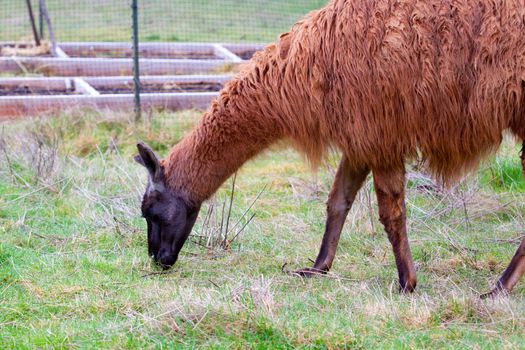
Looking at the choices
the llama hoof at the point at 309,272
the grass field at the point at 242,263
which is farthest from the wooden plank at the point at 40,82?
the llama hoof at the point at 309,272

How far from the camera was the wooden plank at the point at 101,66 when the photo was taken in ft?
42.4

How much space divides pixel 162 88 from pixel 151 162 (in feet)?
20.2

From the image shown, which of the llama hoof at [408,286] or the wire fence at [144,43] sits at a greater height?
the llama hoof at [408,286]

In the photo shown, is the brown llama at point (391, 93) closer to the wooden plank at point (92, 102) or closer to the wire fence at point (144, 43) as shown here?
the wooden plank at point (92, 102)

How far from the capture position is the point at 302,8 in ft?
61.5

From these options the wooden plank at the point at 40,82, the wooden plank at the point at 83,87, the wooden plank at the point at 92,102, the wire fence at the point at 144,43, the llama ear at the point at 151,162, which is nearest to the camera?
the llama ear at the point at 151,162

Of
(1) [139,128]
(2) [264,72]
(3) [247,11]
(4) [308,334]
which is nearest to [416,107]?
(2) [264,72]

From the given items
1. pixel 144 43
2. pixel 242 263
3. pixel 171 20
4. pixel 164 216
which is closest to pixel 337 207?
pixel 242 263

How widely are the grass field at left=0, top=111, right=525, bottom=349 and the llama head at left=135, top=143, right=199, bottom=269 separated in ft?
0.42

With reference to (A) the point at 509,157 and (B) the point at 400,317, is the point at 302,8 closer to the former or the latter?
(A) the point at 509,157

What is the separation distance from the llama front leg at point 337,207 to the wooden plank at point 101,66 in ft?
24.5

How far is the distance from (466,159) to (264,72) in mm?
1443

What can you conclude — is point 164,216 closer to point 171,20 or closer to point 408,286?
point 408,286

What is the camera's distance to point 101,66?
13203mm
